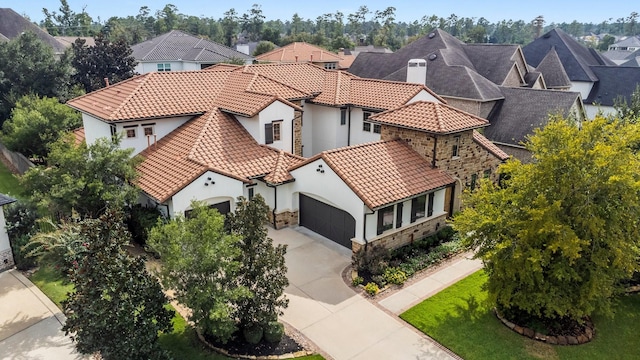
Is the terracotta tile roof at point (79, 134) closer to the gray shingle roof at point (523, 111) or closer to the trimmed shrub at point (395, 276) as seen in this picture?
the trimmed shrub at point (395, 276)

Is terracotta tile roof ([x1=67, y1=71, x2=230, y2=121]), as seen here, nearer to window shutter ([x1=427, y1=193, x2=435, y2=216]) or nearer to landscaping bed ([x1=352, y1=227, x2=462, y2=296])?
landscaping bed ([x1=352, y1=227, x2=462, y2=296])

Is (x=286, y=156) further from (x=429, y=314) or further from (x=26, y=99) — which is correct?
(x=26, y=99)

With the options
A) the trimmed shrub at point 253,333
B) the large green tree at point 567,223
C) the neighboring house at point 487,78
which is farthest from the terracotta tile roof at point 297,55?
the trimmed shrub at point 253,333

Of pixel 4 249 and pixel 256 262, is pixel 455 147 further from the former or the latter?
pixel 4 249

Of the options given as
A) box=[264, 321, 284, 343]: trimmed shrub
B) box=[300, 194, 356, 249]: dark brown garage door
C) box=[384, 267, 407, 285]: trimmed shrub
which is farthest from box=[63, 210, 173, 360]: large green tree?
box=[300, 194, 356, 249]: dark brown garage door

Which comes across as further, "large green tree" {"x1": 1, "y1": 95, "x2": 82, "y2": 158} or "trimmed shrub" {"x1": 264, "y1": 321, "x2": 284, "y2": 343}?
"large green tree" {"x1": 1, "y1": 95, "x2": 82, "y2": 158}

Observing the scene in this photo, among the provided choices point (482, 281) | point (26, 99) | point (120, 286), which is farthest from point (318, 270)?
point (26, 99)
